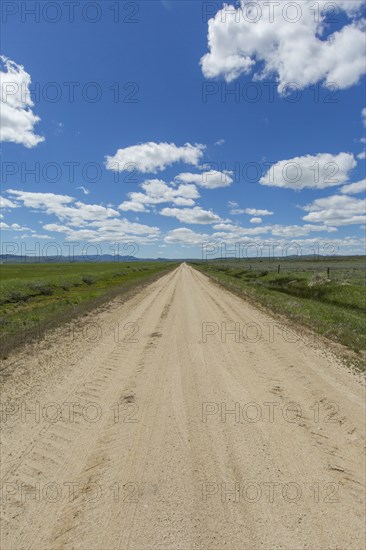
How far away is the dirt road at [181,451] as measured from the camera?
12.8 ft

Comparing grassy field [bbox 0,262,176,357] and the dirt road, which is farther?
grassy field [bbox 0,262,176,357]

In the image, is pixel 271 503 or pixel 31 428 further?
pixel 31 428

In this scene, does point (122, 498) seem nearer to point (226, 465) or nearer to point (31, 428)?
point (226, 465)

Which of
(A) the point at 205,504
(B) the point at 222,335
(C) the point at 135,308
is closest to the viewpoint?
(A) the point at 205,504

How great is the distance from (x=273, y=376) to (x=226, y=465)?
405 centimetres

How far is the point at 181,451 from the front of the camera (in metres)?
5.35

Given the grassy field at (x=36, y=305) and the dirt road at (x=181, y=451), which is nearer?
the dirt road at (x=181, y=451)

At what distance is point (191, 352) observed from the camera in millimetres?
10641

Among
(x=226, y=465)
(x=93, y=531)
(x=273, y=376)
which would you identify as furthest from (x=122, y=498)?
(x=273, y=376)

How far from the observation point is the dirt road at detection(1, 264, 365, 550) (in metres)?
3.90

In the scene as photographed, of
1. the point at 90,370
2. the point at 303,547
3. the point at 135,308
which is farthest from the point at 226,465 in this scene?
the point at 135,308

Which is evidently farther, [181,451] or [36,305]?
[36,305]

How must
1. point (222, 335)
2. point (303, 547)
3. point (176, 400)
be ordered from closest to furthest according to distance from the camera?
1. point (303, 547)
2. point (176, 400)
3. point (222, 335)

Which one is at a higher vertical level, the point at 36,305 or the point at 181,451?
the point at 181,451
